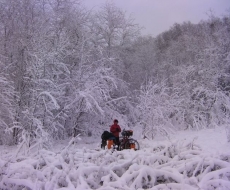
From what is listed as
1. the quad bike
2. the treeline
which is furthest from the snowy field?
the treeline

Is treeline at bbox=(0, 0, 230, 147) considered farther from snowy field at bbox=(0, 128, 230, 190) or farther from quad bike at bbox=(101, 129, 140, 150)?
snowy field at bbox=(0, 128, 230, 190)

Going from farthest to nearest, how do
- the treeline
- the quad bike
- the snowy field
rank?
the treeline < the quad bike < the snowy field

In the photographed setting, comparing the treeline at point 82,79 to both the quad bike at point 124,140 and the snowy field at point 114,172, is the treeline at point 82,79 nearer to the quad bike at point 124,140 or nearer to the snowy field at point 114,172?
the quad bike at point 124,140

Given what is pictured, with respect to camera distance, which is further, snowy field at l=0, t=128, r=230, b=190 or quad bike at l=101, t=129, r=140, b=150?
quad bike at l=101, t=129, r=140, b=150

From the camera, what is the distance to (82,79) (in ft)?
60.4

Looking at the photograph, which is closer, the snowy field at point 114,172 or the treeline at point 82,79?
the snowy field at point 114,172

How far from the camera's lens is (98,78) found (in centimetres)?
1855

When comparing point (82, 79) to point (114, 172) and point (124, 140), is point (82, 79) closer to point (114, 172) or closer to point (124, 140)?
point (124, 140)

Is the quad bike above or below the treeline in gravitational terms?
below

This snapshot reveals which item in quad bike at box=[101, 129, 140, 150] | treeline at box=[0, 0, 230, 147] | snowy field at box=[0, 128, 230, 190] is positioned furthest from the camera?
treeline at box=[0, 0, 230, 147]

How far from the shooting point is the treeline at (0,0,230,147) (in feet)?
52.4

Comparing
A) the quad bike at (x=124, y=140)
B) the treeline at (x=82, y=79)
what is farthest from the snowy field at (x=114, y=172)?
the treeline at (x=82, y=79)

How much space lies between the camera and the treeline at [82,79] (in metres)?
16.0

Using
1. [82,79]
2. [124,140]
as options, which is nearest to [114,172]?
[124,140]
